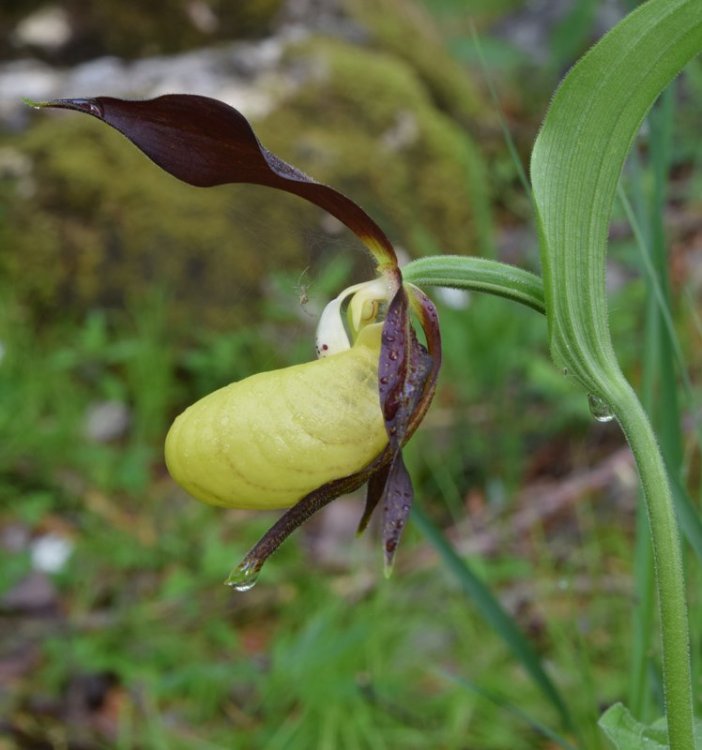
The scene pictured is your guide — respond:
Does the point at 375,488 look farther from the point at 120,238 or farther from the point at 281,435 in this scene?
the point at 120,238

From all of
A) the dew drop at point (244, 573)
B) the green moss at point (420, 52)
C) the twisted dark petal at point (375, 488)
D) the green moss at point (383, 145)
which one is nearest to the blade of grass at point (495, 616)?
the twisted dark petal at point (375, 488)

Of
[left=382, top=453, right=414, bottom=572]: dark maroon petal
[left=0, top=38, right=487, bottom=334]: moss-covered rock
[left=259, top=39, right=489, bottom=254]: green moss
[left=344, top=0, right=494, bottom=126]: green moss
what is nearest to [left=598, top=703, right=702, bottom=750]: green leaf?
[left=382, top=453, right=414, bottom=572]: dark maroon petal

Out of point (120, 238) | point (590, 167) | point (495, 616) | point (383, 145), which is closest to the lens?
point (590, 167)

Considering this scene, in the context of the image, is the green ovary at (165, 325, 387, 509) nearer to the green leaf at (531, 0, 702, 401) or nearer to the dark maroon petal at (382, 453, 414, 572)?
the dark maroon petal at (382, 453, 414, 572)

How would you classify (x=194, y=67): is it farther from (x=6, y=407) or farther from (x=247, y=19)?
(x=6, y=407)

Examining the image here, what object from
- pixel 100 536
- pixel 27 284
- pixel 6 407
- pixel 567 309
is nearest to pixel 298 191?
pixel 567 309

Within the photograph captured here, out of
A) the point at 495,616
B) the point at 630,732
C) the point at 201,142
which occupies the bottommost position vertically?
the point at 495,616

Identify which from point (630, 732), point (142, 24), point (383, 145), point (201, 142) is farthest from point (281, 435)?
point (142, 24)

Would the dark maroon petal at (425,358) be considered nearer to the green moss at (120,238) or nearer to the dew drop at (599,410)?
the dew drop at (599,410)
